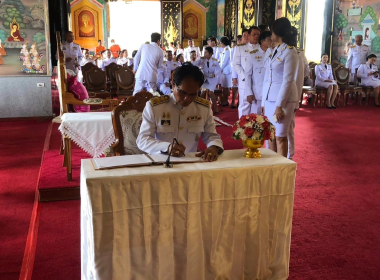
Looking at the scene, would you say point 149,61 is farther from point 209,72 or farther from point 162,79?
point 209,72

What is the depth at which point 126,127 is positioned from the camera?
10.0ft

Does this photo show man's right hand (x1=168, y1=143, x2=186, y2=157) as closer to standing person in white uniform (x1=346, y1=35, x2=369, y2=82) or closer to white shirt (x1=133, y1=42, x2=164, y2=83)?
white shirt (x1=133, y1=42, x2=164, y2=83)

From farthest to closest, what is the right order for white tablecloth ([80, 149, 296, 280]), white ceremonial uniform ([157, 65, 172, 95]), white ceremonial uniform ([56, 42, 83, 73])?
white ceremonial uniform ([56, 42, 83, 73]) → white ceremonial uniform ([157, 65, 172, 95]) → white tablecloth ([80, 149, 296, 280])

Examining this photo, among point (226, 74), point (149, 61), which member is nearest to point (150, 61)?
point (149, 61)

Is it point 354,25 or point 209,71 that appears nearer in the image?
point 209,71

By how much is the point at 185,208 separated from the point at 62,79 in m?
3.01

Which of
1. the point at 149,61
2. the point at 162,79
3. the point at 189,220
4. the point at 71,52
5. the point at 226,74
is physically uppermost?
the point at 71,52

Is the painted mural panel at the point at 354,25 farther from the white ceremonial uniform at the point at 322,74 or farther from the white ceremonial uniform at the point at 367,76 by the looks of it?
the white ceremonial uniform at the point at 322,74

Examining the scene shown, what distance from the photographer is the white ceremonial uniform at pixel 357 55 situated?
1070cm

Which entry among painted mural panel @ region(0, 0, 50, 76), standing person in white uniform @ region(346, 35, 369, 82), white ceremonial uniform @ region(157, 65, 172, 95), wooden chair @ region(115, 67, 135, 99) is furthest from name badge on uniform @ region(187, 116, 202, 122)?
standing person in white uniform @ region(346, 35, 369, 82)

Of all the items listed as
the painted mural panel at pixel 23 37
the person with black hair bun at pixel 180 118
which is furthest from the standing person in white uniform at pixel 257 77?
the painted mural panel at pixel 23 37

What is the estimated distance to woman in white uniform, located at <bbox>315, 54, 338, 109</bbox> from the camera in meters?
9.41

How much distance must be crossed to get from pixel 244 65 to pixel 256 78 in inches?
13.0

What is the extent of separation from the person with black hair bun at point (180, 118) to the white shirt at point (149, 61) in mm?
4820
